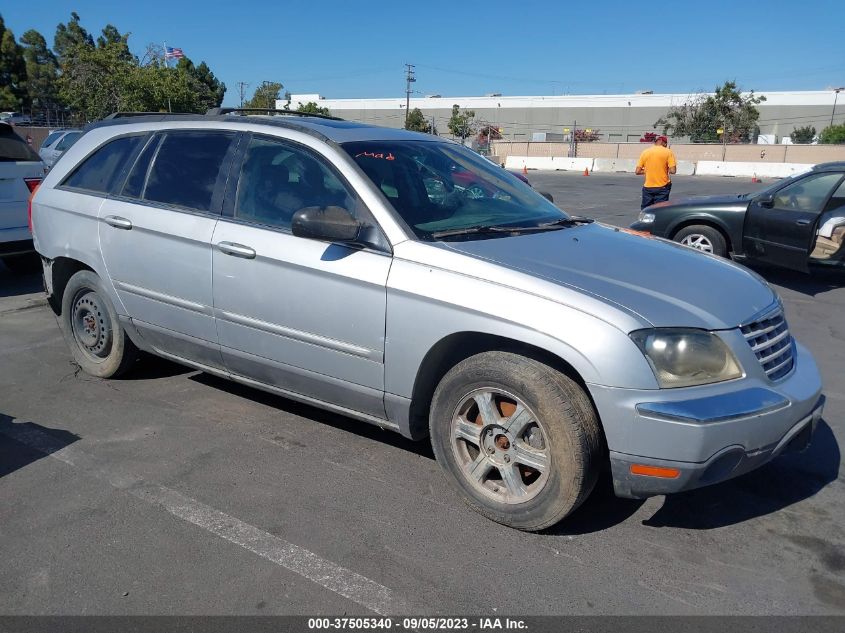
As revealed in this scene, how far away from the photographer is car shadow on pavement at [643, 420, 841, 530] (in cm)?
342

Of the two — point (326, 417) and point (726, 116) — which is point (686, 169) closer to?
point (726, 116)

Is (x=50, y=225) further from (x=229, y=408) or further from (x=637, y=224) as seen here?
(x=637, y=224)

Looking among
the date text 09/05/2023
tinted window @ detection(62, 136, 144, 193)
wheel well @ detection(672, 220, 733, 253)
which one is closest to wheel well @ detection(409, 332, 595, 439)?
the date text 09/05/2023

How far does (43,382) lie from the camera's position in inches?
204

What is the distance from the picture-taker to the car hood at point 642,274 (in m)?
3.02

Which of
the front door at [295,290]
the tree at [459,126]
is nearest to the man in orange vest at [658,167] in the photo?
the front door at [295,290]

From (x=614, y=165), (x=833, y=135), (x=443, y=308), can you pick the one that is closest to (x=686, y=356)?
(x=443, y=308)

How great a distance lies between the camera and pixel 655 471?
113 inches

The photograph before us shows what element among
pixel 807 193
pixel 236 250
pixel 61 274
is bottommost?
pixel 61 274

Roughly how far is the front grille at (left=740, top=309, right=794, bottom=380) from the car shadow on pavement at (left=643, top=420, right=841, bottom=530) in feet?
2.35

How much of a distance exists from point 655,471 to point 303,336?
1.87m

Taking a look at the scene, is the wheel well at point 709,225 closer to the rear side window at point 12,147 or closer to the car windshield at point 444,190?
the car windshield at point 444,190

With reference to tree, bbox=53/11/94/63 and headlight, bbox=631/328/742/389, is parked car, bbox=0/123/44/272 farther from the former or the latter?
tree, bbox=53/11/94/63

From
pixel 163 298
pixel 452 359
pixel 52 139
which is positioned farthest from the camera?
pixel 52 139
